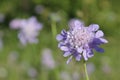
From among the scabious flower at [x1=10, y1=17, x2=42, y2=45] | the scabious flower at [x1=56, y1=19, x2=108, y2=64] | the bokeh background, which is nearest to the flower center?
the scabious flower at [x1=56, y1=19, x2=108, y2=64]

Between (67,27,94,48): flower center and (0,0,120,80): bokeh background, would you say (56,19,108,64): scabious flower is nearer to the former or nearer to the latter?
(67,27,94,48): flower center

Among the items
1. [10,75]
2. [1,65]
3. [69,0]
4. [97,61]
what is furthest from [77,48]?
[69,0]

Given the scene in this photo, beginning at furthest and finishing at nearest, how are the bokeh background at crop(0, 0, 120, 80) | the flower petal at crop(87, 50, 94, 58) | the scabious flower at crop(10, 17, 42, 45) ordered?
1. the bokeh background at crop(0, 0, 120, 80)
2. the scabious flower at crop(10, 17, 42, 45)
3. the flower petal at crop(87, 50, 94, 58)

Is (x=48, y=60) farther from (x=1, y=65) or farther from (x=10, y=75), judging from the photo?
(x=1, y=65)

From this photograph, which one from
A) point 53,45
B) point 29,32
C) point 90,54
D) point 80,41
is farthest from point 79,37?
point 53,45

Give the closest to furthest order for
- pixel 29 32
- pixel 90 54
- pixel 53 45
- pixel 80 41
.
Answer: pixel 90 54, pixel 80 41, pixel 29 32, pixel 53 45

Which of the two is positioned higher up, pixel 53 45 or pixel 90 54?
pixel 53 45

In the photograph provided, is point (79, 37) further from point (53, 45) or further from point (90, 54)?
point (53, 45)
